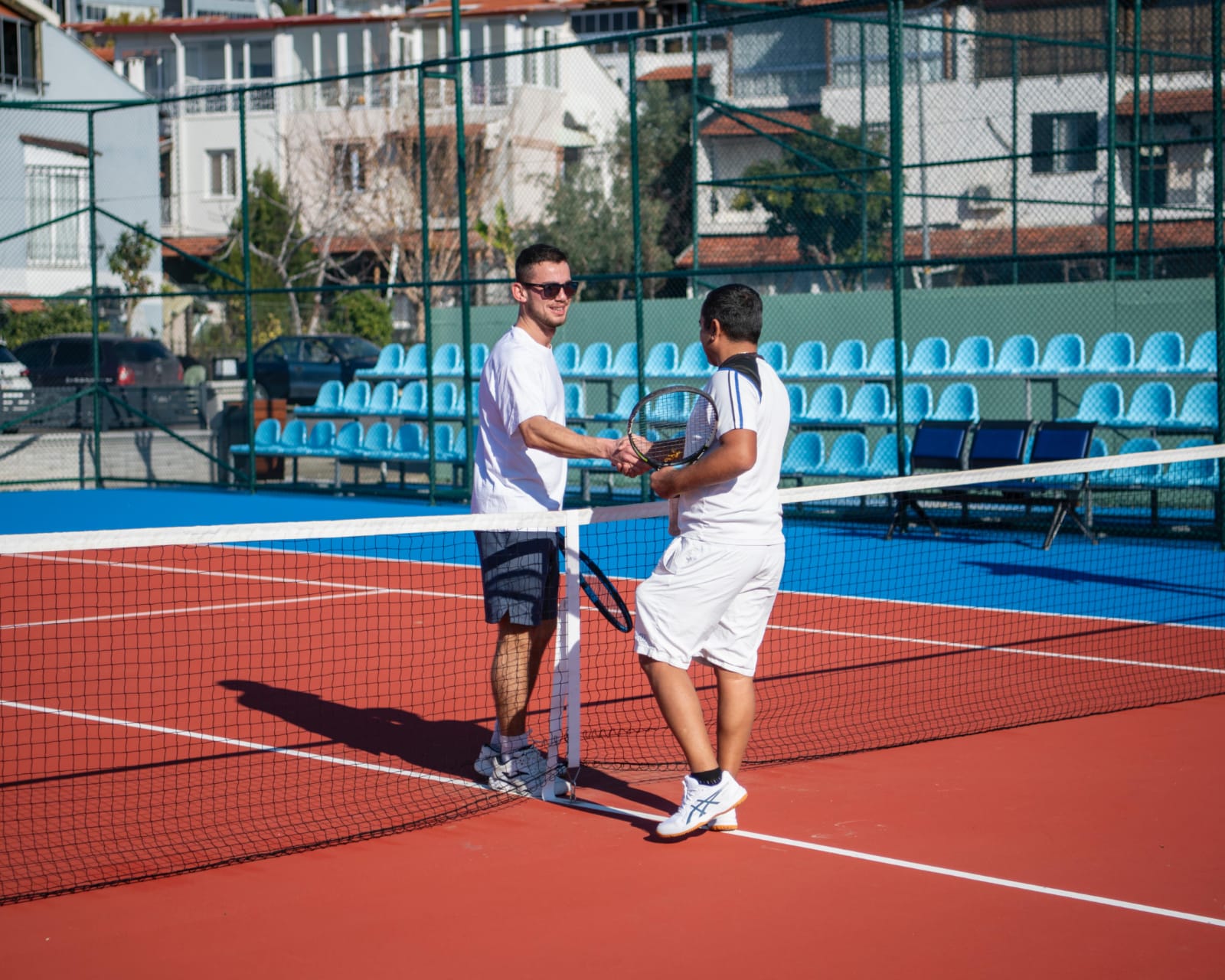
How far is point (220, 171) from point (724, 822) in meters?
48.9

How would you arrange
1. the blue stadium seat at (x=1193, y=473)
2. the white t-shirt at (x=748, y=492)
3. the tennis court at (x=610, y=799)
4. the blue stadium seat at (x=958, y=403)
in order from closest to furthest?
1. the tennis court at (x=610, y=799)
2. the white t-shirt at (x=748, y=492)
3. the blue stadium seat at (x=1193, y=473)
4. the blue stadium seat at (x=958, y=403)

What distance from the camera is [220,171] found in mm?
50625

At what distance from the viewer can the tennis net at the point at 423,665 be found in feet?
17.5

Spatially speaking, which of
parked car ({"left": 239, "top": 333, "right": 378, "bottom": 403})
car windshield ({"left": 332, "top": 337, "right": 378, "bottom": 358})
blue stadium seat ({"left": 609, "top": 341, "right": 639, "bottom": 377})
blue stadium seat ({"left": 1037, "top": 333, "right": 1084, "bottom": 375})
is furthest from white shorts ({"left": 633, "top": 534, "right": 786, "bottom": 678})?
car windshield ({"left": 332, "top": 337, "right": 378, "bottom": 358})

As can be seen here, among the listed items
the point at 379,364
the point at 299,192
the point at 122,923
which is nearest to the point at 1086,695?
the point at 122,923

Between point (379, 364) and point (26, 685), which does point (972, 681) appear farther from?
point (379, 364)

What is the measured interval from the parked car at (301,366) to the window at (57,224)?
7237mm

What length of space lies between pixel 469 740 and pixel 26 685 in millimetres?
2607

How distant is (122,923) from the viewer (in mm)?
4309

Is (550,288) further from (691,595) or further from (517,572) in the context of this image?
(691,595)

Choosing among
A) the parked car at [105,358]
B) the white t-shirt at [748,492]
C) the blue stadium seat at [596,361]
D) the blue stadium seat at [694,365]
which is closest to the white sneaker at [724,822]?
the white t-shirt at [748,492]

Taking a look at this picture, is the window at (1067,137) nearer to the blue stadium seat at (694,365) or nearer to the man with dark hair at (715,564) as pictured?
the blue stadium seat at (694,365)

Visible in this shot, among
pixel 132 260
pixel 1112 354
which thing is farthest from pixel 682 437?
pixel 132 260

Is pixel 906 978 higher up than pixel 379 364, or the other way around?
pixel 379 364
